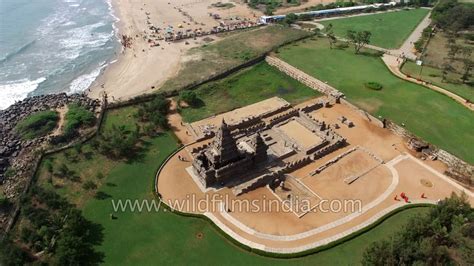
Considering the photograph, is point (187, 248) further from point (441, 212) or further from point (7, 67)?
point (7, 67)

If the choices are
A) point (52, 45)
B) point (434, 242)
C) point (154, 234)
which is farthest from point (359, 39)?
point (52, 45)

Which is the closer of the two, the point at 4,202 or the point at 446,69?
the point at 4,202

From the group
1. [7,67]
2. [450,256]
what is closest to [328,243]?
[450,256]

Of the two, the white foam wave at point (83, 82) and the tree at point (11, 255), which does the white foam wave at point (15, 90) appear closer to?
the white foam wave at point (83, 82)

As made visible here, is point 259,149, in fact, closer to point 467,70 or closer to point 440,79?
point 440,79

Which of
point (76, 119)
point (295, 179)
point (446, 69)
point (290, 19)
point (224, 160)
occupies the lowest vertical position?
point (76, 119)

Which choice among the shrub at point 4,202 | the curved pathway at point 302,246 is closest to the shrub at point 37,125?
the shrub at point 4,202
